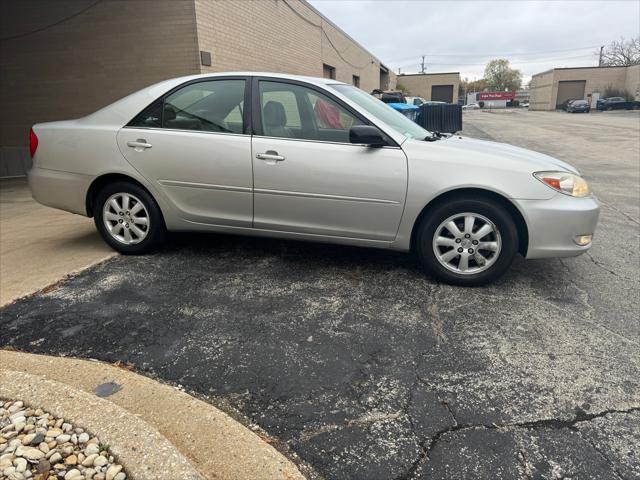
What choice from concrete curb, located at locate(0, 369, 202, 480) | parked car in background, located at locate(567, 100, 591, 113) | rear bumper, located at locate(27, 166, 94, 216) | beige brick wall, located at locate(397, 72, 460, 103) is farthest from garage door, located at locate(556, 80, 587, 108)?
concrete curb, located at locate(0, 369, 202, 480)

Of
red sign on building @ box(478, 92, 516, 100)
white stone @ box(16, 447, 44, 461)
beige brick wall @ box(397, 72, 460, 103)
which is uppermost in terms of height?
beige brick wall @ box(397, 72, 460, 103)

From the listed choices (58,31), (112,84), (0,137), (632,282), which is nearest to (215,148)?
(632,282)

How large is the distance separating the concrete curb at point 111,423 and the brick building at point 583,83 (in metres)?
65.1

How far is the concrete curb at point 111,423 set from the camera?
1.94 m

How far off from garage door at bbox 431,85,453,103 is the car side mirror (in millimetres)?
65675

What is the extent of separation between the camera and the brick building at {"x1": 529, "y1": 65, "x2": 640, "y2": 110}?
5666cm

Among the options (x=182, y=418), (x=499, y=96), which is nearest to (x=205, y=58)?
(x=182, y=418)

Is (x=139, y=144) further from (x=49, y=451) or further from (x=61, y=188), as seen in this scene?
(x=49, y=451)

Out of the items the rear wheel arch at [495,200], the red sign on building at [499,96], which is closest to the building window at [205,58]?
the rear wheel arch at [495,200]

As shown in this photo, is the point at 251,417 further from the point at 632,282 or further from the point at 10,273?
the point at 632,282

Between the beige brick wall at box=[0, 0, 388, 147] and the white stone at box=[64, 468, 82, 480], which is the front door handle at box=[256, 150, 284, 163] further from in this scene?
the beige brick wall at box=[0, 0, 388, 147]

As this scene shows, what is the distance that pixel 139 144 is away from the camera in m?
4.33

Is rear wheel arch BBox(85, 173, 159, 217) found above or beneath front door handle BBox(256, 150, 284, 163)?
beneath

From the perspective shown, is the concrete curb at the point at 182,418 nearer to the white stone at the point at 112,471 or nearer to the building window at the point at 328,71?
the white stone at the point at 112,471
